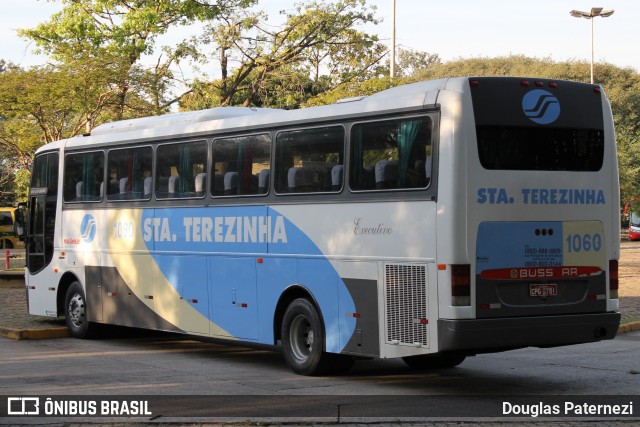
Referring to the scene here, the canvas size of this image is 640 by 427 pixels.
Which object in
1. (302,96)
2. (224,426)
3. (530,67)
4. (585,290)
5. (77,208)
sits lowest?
(224,426)

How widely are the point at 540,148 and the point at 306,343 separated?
3.67 meters

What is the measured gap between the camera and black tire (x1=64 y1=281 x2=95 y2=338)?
58.5 feet

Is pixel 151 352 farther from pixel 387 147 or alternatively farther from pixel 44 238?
pixel 387 147

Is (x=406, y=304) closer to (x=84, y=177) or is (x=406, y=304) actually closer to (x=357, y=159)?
(x=357, y=159)

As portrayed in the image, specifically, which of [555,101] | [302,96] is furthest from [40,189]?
[302,96]

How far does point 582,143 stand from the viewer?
1211 cm

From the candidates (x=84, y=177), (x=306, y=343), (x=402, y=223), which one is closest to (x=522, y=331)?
(x=402, y=223)

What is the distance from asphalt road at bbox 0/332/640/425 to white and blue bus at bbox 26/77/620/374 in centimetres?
46

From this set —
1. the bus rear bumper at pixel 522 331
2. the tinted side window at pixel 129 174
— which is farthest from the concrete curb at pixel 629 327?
the tinted side window at pixel 129 174

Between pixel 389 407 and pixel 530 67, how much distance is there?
247 feet

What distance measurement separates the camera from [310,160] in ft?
43.5

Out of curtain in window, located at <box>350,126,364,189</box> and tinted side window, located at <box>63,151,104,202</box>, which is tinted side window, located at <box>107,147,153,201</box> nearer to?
tinted side window, located at <box>63,151,104,202</box>

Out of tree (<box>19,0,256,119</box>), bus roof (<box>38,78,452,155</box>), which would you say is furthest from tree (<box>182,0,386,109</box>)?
bus roof (<box>38,78,452,155</box>)

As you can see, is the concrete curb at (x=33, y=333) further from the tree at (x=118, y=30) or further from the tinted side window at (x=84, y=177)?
the tree at (x=118, y=30)
